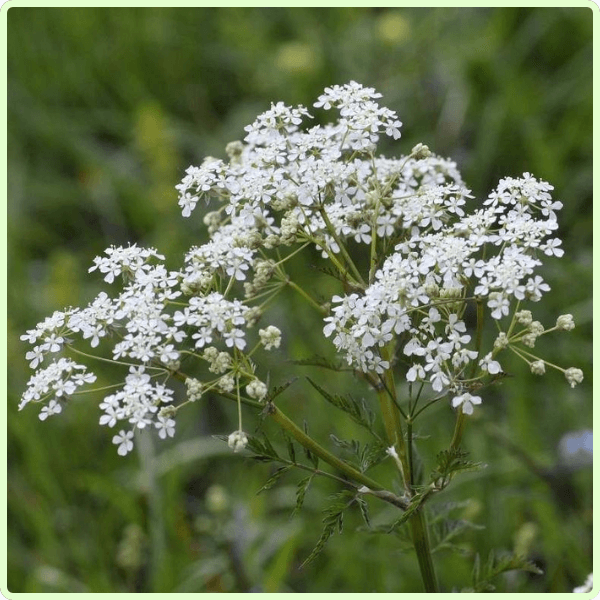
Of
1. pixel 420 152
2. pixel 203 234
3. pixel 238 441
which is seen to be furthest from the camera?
pixel 203 234

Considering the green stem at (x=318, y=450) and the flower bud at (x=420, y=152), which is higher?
the flower bud at (x=420, y=152)

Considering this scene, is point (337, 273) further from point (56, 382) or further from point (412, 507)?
point (56, 382)

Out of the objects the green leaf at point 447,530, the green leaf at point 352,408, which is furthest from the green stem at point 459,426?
the green leaf at point 447,530

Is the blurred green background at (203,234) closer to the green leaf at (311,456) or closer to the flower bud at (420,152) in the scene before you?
the green leaf at (311,456)

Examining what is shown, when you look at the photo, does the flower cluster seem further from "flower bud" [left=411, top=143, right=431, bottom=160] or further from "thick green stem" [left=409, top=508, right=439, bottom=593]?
"thick green stem" [left=409, top=508, right=439, bottom=593]

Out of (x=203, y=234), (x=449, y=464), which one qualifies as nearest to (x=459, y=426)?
(x=449, y=464)

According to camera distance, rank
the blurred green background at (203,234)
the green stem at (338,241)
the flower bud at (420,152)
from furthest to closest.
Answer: the blurred green background at (203,234), the flower bud at (420,152), the green stem at (338,241)

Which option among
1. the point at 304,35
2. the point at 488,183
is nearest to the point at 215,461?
the point at 488,183

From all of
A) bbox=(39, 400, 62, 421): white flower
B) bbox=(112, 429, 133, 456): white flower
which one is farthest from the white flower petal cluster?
bbox=(112, 429, 133, 456): white flower
